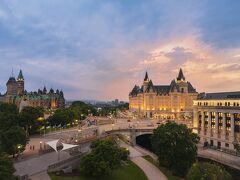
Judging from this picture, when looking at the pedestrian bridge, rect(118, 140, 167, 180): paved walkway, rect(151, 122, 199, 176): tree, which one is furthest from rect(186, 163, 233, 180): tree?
the pedestrian bridge

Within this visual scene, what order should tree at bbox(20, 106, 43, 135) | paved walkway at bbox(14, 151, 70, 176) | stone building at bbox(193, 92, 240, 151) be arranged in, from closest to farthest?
paved walkway at bbox(14, 151, 70, 176)
stone building at bbox(193, 92, 240, 151)
tree at bbox(20, 106, 43, 135)

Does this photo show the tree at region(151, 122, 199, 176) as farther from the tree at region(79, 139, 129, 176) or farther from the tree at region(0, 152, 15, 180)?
the tree at region(0, 152, 15, 180)

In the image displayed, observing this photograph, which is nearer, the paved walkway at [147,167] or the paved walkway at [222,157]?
the paved walkway at [147,167]

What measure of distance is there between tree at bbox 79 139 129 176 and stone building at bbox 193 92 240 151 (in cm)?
5337

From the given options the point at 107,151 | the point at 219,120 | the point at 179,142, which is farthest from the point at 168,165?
the point at 219,120

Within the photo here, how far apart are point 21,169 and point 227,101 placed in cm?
7533

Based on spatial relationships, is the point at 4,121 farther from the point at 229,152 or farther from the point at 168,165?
the point at 229,152

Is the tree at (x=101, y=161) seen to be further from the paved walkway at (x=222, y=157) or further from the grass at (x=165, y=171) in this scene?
the paved walkway at (x=222, y=157)

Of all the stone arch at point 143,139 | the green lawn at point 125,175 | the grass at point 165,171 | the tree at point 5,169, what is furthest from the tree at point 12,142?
the stone arch at point 143,139

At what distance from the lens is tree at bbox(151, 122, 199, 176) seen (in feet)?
214

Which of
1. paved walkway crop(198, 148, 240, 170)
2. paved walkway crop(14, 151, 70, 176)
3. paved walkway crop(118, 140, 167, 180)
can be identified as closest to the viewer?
paved walkway crop(14, 151, 70, 176)

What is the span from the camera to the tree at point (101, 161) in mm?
54469

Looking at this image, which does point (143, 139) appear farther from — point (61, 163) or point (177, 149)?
point (61, 163)

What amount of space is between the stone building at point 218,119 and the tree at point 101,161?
5337cm
